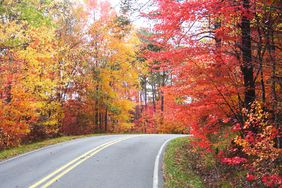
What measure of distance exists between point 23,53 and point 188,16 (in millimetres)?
10618

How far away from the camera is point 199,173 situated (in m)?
10.3

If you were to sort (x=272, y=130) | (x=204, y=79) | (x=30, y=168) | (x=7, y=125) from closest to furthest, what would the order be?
(x=272, y=130) < (x=204, y=79) < (x=30, y=168) < (x=7, y=125)

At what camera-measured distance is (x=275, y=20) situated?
292 inches

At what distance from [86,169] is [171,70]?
453cm

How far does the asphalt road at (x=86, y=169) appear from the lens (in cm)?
784

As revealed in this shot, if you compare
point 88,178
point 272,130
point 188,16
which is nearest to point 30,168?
point 88,178

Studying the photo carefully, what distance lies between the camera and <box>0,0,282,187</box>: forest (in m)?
7.18

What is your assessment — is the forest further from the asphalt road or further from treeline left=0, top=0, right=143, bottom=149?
the asphalt road

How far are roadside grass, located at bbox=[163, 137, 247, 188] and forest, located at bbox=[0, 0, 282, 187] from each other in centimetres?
42

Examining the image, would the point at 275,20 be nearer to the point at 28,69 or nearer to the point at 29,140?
the point at 28,69

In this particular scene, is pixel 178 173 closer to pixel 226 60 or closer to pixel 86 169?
pixel 86 169

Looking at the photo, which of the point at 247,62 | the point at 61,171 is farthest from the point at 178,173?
the point at 247,62

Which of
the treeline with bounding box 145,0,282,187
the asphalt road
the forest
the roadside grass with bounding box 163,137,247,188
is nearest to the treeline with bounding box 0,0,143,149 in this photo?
the forest

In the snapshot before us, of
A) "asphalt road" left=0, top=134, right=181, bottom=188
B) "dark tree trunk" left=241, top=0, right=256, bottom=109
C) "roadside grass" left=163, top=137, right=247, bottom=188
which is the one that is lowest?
"roadside grass" left=163, top=137, right=247, bottom=188
